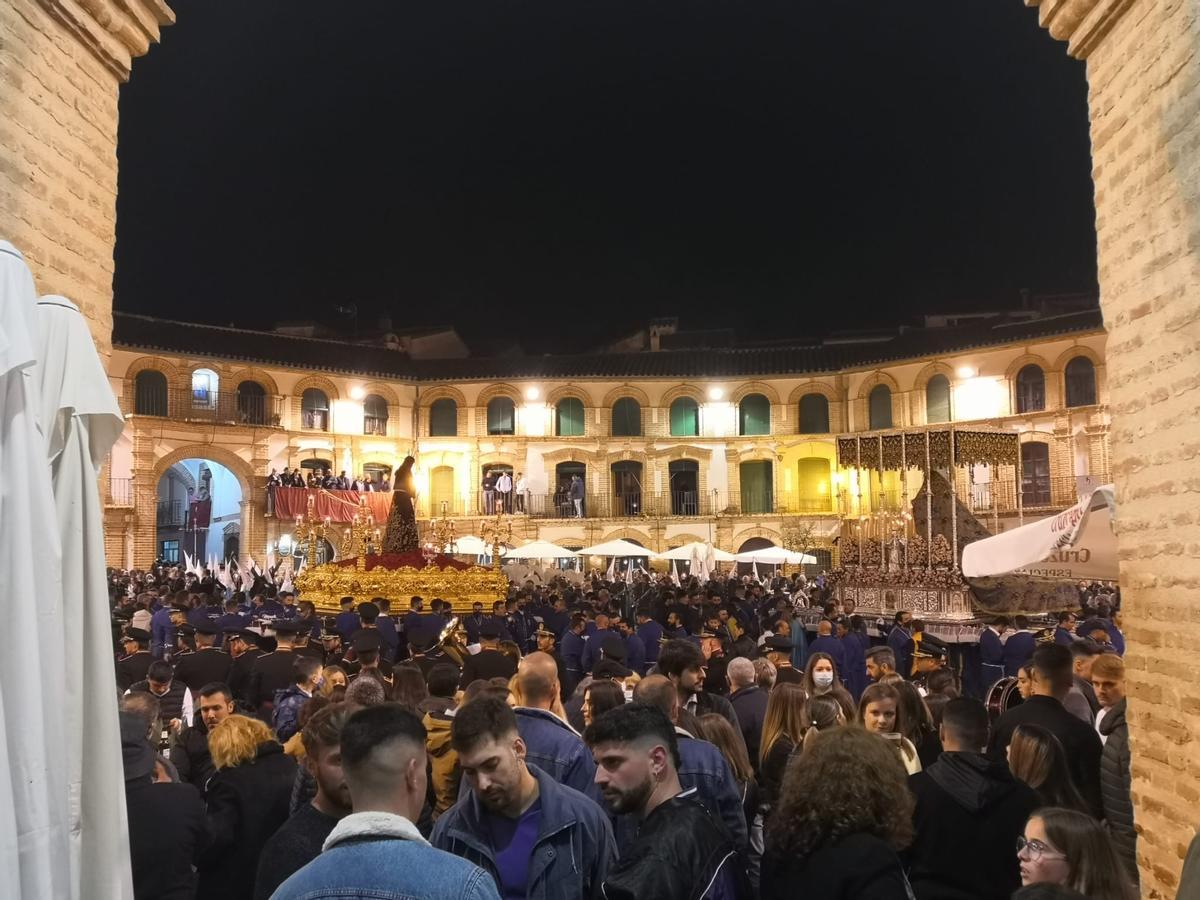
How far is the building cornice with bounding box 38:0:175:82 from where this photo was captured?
6.00 meters

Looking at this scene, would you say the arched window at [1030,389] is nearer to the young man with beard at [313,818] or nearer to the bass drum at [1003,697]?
the bass drum at [1003,697]

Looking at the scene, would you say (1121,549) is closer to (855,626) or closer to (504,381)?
(855,626)

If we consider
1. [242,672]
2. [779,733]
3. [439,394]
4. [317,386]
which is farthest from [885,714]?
[439,394]

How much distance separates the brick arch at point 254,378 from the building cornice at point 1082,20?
36.8 meters

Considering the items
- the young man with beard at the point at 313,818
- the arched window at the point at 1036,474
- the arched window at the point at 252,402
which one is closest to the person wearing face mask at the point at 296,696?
the young man with beard at the point at 313,818

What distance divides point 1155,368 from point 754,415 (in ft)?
129

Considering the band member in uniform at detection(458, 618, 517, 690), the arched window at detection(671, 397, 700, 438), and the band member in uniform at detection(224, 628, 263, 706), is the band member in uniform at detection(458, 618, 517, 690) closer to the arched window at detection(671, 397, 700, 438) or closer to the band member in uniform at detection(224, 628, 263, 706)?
A: the band member in uniform at detection(224, 628, 263, 706)

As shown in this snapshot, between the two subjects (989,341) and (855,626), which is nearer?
(855,626)

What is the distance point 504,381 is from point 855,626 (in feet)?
100

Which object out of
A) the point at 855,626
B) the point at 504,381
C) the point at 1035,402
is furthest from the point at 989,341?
the point at 855,626

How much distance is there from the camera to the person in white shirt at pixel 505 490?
39.4m

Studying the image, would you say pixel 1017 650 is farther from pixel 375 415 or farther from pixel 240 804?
pixel 375 415

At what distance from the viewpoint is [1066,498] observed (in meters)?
36.7

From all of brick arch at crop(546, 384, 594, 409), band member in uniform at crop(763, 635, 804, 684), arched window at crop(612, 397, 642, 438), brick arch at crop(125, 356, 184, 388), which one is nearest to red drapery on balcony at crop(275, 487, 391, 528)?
brick arch at crop(125, 356, 184, 388)
